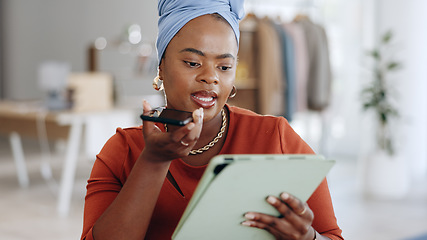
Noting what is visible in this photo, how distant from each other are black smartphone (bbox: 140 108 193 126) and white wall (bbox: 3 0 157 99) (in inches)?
278

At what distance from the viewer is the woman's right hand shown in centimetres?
79

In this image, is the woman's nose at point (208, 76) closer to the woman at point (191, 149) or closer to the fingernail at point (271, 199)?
the woman at point (191, 149)

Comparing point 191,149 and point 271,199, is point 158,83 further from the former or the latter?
point 271,199

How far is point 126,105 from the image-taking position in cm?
469

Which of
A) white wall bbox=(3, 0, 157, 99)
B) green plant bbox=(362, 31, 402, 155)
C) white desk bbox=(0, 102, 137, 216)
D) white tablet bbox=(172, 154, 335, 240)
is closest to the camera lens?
white tablet bbox=(172, 154, 335, 240)

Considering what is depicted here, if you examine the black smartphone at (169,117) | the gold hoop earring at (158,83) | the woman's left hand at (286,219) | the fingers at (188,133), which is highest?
the gold hoop earring at (158,83)

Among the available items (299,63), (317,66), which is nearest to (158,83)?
(299,63)

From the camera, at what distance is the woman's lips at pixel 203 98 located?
996mm

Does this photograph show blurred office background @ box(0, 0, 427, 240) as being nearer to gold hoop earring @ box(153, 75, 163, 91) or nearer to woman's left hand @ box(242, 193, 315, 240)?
gold hoop earring @ box(153, 75, 163, 91)

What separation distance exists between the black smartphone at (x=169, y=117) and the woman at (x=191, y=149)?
1 cm

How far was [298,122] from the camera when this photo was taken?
270 inches

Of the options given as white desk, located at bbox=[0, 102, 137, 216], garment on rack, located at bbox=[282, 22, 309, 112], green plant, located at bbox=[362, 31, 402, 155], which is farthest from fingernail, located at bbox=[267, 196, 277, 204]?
garment on rack, located at bbox=[282, 22, 309, 112]

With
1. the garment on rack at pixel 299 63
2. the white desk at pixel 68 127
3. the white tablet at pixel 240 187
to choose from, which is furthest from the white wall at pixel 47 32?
the white tablet at pixel 240 187

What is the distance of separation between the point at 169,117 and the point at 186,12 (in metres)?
0.24
